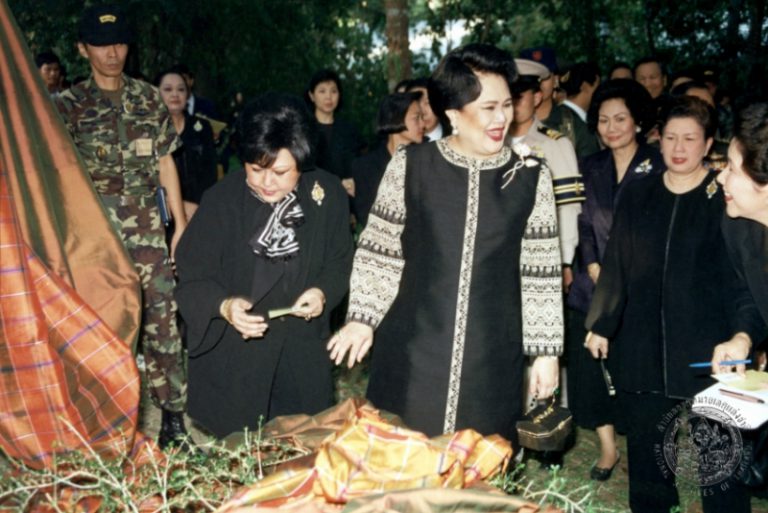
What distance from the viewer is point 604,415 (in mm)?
5070

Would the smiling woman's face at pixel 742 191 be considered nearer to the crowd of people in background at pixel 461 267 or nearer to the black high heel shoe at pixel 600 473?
the crowd of people in background at pixel 461 267

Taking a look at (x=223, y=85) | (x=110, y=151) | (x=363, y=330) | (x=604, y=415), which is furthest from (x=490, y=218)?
(x=223, y=85)

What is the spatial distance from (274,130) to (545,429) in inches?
61.6

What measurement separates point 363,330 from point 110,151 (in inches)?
93.2

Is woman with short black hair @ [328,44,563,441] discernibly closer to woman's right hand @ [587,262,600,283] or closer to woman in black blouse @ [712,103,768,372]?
woman in black blouse @ [712,103,768,372]

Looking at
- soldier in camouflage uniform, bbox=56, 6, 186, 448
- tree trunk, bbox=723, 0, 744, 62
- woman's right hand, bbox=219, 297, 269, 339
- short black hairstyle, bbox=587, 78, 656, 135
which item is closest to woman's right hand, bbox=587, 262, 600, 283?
short black hairstyle, bbox=587, 78, 656, 135

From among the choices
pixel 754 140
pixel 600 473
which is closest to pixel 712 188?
A: pixel 754 140

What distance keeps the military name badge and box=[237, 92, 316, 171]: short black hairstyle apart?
5.48 ft

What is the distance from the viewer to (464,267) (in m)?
3.41

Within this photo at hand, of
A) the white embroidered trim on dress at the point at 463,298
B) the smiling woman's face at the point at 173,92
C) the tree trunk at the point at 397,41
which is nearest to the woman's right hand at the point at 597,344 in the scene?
the white embroidered trim on dress at the point at 463,298

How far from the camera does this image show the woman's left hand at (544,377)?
341cm

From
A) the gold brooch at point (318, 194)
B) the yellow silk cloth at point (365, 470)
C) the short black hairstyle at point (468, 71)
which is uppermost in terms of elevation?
the short black hairstyle at point (468, 71)

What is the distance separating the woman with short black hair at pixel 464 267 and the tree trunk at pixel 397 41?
21.1ft

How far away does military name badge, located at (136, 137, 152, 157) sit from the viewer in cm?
509
